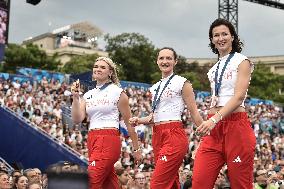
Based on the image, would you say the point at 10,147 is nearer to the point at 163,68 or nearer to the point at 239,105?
the point at 163,68

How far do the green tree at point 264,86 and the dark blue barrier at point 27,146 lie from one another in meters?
50.0

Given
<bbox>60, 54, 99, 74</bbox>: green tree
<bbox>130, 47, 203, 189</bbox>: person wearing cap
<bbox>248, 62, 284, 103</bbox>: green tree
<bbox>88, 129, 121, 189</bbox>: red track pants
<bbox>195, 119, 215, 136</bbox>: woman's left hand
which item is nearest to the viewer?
<bbox>195, 119, 215, 136</bbox>: woman's left hand

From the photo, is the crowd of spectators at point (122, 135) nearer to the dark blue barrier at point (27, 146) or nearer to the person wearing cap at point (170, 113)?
the dark blue barrier at point (27, 146)

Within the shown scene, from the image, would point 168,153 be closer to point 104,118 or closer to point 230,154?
point 104,118

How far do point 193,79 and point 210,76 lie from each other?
52.1 meters

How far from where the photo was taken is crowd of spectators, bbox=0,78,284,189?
10.1 metres

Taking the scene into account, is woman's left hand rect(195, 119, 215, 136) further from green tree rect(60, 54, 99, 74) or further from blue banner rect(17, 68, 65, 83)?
green tree rect(60, 54, 99, 74)

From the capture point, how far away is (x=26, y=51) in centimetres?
5544

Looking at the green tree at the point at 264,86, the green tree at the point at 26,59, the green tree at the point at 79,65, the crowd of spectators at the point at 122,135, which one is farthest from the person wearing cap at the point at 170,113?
the green tree at the point at 264,86

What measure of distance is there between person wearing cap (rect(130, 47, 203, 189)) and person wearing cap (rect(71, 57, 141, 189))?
12.9 inches

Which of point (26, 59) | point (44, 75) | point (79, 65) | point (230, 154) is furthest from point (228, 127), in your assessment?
point (79, 65)

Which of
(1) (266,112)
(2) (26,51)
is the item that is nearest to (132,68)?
(2) (26,51)

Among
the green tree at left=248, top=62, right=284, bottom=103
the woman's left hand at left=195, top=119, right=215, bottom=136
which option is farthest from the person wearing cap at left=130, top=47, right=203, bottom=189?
the green tree at left=248, top=62, right=284, bottom=103

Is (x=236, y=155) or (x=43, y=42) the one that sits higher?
(x=43, y=42)
